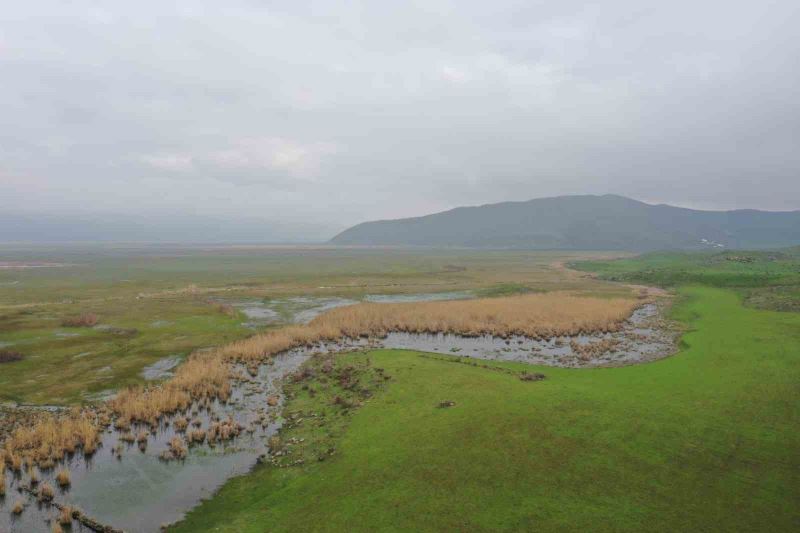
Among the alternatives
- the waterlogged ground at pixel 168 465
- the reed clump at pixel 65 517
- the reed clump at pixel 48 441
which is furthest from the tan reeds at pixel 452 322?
the reed clump at pixel 65 517

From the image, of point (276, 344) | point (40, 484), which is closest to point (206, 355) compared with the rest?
point (276, 344)

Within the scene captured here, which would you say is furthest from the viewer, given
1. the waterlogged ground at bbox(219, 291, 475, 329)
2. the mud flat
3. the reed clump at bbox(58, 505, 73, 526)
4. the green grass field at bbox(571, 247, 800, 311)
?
the waterlogged ground at bbox(219, 291, 475, 329)

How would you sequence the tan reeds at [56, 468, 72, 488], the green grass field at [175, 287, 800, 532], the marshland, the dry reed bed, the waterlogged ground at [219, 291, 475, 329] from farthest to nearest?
the waterlogged ground at [219, 291, 475, 329], the dry reed bed, the tan reeds at [56, 468, 72, 488], the marshland, the green grass field at [175, 287, 800, 532]

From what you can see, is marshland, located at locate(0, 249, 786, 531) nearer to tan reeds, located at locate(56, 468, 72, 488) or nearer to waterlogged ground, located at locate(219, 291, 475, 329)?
tan reeds, located at locate(56, 468, 72, 488)

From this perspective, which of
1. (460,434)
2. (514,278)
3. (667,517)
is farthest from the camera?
(514,278)

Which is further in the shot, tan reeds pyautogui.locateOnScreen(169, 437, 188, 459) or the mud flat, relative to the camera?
the mud flat

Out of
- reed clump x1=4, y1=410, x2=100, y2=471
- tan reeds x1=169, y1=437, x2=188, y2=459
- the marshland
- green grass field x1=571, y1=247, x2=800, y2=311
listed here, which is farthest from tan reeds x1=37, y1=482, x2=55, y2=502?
green grass field x1=571, y1=247, x2=800, y2=311

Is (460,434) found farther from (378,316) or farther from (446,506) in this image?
(378,316)

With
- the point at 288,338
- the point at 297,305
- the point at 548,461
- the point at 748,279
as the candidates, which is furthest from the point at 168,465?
the point at 748,279
